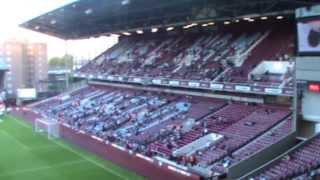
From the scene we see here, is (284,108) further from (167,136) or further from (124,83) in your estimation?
(124,83)

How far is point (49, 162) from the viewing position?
29.1 m

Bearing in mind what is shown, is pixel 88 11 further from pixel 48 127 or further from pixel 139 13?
pixel 48 127

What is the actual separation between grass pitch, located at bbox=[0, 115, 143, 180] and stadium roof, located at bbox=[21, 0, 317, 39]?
10.3 m

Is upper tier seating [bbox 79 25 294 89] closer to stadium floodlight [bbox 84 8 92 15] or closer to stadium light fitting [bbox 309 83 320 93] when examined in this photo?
stadium light fitting [bbox 309 83 320 93]

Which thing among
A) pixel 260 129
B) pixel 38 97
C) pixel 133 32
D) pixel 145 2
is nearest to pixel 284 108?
pixel 260 129

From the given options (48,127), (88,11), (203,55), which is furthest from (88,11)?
(203,55)

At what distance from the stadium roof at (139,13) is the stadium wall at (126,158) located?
9.04 m

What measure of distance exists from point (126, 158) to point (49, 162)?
4642 millimetres

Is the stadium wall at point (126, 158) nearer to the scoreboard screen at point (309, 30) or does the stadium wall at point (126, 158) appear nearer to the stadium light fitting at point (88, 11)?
the scoreboard screen at point (309, 30)

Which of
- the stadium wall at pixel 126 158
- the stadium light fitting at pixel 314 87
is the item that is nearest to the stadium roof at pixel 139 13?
the stadium light fitting at pixel 314 87

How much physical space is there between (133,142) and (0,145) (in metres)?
10.7

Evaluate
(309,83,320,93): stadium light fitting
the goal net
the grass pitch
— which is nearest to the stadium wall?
the grass pitch

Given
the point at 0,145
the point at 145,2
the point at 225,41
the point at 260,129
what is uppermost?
the point at 145,2

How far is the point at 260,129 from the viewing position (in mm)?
25344
